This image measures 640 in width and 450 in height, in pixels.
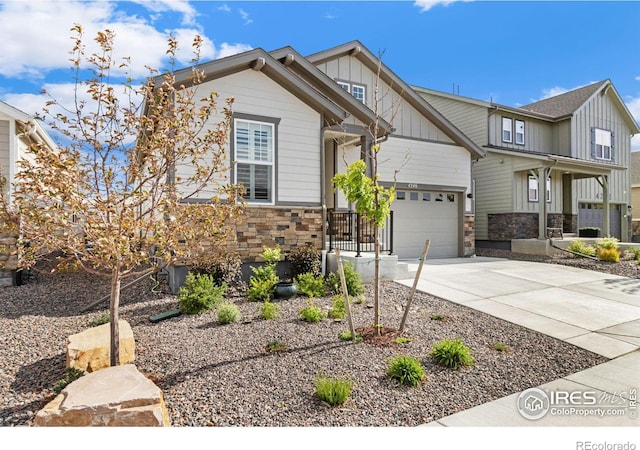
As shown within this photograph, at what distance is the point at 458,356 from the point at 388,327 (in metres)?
1.19

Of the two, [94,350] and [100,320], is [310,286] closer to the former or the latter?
[100,320]

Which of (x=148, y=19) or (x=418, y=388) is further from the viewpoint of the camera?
(x=148, y=19)

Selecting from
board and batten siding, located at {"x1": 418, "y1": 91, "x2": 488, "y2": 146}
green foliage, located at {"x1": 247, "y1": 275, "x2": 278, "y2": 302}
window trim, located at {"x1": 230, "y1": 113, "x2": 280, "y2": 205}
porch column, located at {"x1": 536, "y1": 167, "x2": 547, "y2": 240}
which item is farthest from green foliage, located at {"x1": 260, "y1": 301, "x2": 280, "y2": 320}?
board and batten siding, located at {"x1": 418, "y1": 91, "x2": 488, "y2": 146}

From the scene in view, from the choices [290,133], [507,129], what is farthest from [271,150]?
[507,129]

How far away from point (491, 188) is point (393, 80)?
6886 mm

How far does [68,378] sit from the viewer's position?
357cm

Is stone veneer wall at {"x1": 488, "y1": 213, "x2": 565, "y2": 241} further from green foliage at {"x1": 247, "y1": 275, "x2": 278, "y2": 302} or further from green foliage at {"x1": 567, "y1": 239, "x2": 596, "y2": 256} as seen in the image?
green foliage at {"x1": 247, "y1": 275, "x2": 278, "y2": 302}

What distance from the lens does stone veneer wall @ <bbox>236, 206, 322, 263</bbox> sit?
7.56 m

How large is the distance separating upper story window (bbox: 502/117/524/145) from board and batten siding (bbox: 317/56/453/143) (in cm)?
513

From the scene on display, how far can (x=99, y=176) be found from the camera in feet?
12.2

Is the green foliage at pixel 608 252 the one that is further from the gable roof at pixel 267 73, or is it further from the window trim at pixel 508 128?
the gable roof at pixel 267 73

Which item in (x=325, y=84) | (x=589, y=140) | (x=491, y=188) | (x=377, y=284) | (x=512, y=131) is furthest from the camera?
(x=589, y=140)
